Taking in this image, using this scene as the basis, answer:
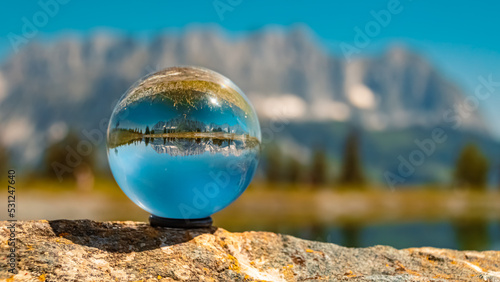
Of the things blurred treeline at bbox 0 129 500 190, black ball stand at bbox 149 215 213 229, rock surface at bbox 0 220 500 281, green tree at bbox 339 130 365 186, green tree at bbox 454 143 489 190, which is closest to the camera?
rock surface at bbox 0 220 500 281

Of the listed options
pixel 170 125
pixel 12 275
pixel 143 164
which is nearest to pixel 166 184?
pixel 143 164

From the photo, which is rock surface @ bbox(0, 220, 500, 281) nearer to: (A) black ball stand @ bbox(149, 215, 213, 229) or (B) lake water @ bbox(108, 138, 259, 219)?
(A) black ball stand @ bbox(149, 215, 213, 229)

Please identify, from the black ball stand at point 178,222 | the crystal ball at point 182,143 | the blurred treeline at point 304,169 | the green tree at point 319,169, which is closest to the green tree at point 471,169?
the blurred treeline at point 304,169

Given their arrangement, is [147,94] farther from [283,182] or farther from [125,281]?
[283,182]

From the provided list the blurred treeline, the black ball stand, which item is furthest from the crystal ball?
the blurred treeline

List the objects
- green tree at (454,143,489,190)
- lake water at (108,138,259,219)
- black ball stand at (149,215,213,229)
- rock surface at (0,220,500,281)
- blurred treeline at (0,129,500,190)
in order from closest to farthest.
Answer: rock surface at (0,220,500,281) < lake water at (108,138,259,219) < black ball stand at (149,215,213,229) < blurred treeline at (0,129,500,190) < green tree at (454,143,489,190)

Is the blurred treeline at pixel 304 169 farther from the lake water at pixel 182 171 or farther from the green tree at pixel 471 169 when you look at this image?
the lake water at pixel 182 171

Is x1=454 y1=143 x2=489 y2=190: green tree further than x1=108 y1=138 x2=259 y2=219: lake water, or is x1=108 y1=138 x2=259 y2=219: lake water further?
x1=454 y1=143 x2=489 y2=190: green tree

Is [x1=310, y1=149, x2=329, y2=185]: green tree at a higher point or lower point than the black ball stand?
higher
